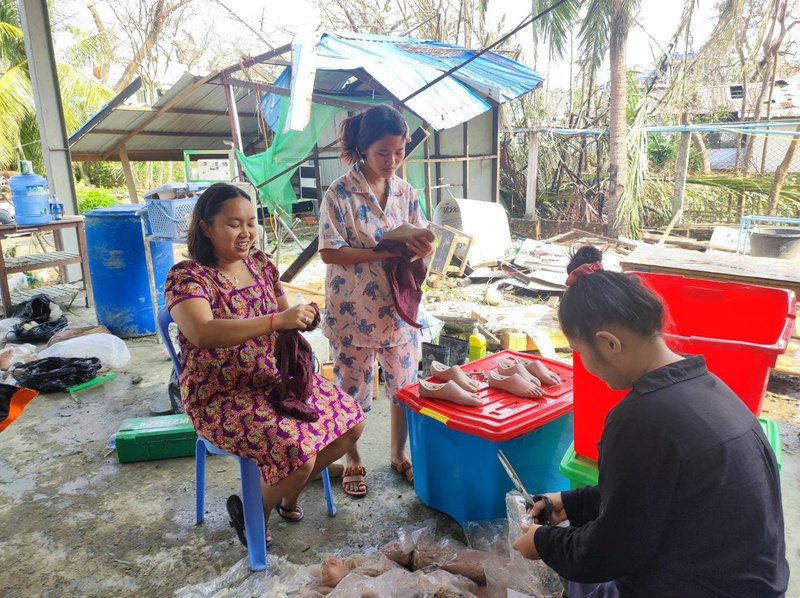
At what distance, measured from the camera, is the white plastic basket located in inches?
159

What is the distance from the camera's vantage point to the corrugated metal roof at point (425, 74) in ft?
21.1

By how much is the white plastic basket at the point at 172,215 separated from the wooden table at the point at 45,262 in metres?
1.71

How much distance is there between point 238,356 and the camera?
207 centimetres

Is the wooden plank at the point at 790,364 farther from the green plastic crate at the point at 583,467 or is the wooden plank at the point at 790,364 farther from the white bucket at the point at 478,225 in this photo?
the white bucket at the point at 478,225

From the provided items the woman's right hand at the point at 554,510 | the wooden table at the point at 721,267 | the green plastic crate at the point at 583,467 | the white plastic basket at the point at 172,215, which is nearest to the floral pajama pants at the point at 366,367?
the green plastic crate at the point at 583,467

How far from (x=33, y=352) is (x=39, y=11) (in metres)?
3.85

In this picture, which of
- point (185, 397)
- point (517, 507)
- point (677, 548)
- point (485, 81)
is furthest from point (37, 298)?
point (485, 81)

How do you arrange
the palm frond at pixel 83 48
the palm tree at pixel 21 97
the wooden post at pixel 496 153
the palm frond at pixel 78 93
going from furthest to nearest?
1. the palm frond at pixel 83 48
2. the palm frond at pixel 78 93
3. the palm tree at pixel 21 97
4. the wooden post at pixel 496 153

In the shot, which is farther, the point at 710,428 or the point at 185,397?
the point at 185,397

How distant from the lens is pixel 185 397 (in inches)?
82.3

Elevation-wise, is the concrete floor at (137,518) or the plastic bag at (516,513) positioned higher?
the plastic bag at (516,513)

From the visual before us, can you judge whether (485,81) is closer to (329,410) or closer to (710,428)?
(329,410)

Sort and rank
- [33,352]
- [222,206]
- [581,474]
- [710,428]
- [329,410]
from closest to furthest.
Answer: [710,428] → [581,474] → [222,206] → [329,410] → [33,352]

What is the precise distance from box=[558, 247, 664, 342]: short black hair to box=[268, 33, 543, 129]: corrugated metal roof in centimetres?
522
